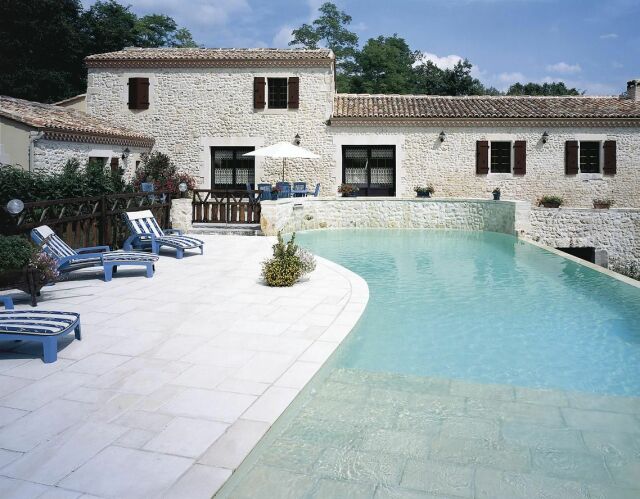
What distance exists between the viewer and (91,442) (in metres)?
3.55

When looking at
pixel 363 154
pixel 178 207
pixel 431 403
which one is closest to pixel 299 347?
pixel 431 403

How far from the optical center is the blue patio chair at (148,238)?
10.9 metres

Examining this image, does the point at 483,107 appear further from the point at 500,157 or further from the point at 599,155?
the point at 599,155

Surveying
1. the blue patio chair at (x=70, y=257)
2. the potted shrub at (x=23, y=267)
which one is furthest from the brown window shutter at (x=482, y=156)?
the potted shrub at (x=23, y=267)

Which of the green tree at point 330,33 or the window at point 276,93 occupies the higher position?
the green tree at point 330,33

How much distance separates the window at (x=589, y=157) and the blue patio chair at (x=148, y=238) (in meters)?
16.5

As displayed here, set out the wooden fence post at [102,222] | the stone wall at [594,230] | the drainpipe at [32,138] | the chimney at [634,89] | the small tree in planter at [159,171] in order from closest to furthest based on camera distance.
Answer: the wooden fence post at [102,222], the drainpipe at [32,138], the stone wall at [594,230], the small tree in planter at [159,171], the chimney at [634,89]

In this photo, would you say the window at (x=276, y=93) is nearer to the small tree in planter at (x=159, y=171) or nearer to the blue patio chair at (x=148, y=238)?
the small tree in planter at (x=159, y=171)

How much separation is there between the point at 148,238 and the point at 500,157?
49.2ft

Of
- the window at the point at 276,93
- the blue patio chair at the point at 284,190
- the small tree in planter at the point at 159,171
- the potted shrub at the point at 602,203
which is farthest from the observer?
the window at the point at 276,93

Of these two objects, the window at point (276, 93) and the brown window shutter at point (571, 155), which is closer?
the brown window shutter at point (571, 155)

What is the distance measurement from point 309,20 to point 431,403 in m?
51.0

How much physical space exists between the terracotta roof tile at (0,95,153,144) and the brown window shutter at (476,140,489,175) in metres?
12.6

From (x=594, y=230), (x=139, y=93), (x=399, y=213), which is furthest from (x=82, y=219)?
(x=594, y=230)
